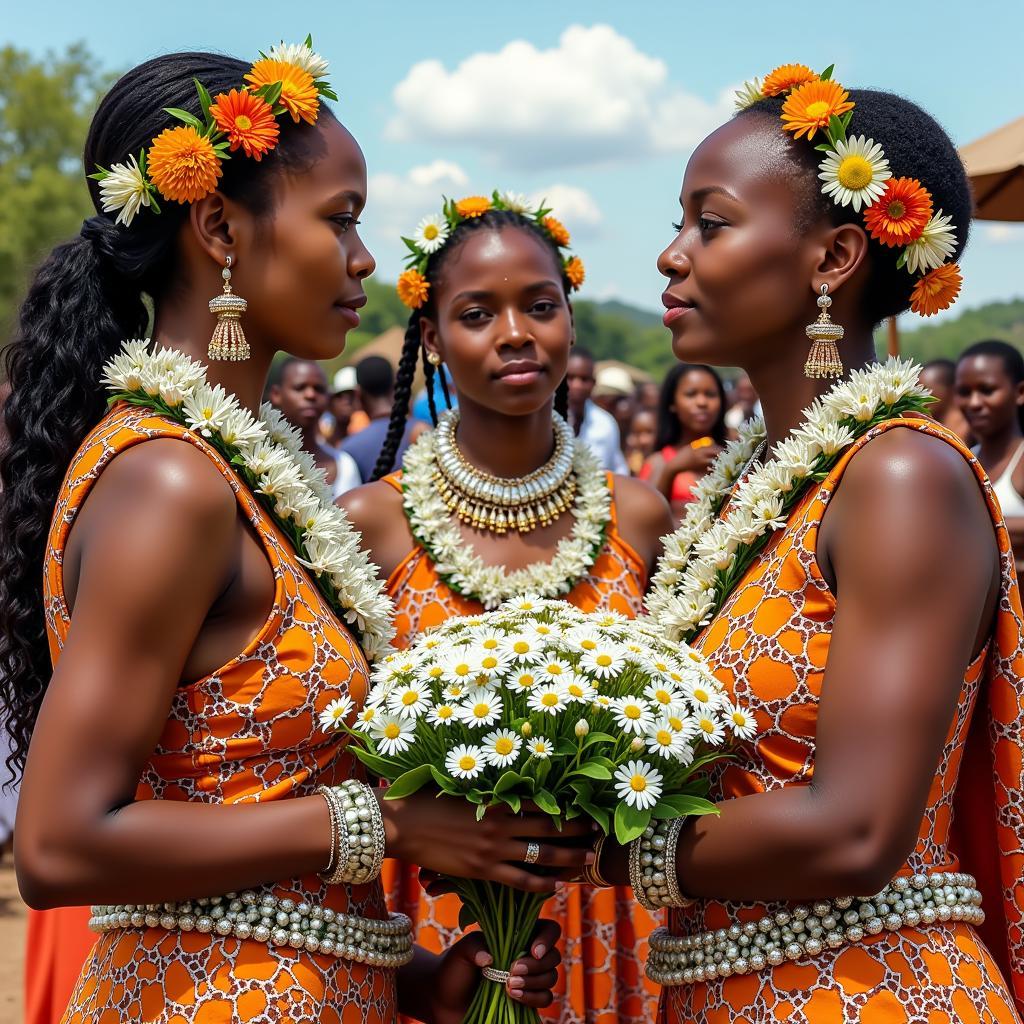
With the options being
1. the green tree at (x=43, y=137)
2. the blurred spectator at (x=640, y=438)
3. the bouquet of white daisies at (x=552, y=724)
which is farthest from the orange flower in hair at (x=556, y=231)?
the green tree at (x=43, y=137)

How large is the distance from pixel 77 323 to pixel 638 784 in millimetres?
1581

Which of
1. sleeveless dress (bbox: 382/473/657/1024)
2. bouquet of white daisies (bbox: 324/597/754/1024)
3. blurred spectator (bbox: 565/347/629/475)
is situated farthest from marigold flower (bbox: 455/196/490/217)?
blurred spectator (bbox: 565/347/629/475)

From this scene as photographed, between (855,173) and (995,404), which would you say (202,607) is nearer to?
(855,173)

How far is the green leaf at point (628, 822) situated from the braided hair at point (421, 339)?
253cm

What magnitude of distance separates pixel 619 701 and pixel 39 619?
1.32m

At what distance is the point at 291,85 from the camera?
9.15 feet

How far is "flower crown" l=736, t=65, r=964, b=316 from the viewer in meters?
2.70

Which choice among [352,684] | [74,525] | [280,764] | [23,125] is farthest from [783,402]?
[23,125]

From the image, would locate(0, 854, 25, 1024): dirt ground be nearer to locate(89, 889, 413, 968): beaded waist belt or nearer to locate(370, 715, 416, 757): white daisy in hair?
locate(89, 889, 413, 968): beaded waist belt

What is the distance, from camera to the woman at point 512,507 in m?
4.02

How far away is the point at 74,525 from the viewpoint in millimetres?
2436

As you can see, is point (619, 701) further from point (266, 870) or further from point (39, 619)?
point (39, 619)

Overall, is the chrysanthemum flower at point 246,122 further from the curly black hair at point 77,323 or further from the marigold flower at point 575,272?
the marigold flower at point 575,272

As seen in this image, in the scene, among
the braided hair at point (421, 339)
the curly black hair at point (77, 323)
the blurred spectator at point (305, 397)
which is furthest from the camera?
the blurred spectator at point (305, 397)
